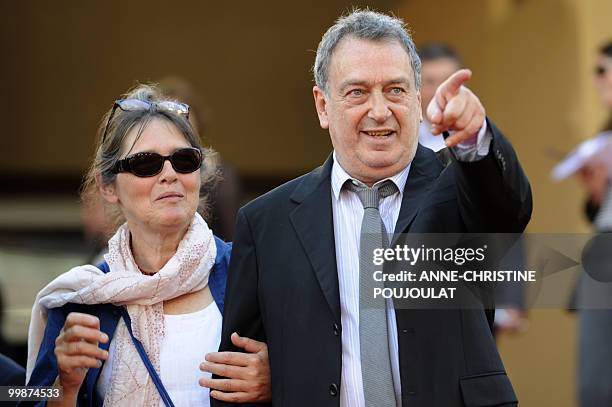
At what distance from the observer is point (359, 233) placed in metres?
3.73

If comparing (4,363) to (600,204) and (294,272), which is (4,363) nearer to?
(294,272)

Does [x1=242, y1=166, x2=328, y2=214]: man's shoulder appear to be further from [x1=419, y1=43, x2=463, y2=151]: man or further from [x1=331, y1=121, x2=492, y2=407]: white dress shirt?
[x1=419, y1=43, x2=463, y2=151]: man

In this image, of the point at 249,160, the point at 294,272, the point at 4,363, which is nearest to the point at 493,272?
the point at 294,272

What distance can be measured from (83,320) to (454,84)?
1323 mm

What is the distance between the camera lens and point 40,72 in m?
12.6

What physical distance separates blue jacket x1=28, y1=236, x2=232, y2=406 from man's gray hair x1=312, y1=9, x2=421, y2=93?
764 mm

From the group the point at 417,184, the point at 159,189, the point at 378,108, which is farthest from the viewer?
the point at 159,189

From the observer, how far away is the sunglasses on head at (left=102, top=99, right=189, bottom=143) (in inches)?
163

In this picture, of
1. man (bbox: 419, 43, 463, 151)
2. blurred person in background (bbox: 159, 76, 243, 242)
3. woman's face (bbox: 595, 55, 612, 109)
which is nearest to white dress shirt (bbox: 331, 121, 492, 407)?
blurred person in background (bbox: 159, 76, 243, 242)

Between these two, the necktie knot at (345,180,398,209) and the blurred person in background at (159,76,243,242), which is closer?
the necktie knot at (345,180,398,209)

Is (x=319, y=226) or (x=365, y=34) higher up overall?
(x=365, y=34)

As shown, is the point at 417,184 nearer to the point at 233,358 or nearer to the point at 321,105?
the point at 321,105

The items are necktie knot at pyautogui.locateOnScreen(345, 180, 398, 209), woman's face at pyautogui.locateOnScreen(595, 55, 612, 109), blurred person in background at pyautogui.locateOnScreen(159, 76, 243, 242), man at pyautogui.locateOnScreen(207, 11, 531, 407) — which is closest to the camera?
man at pyautogui.locateOnScreen(207, 11, 531, 407)

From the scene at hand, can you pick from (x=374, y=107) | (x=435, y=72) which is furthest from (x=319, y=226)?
(x=435, y=72)
